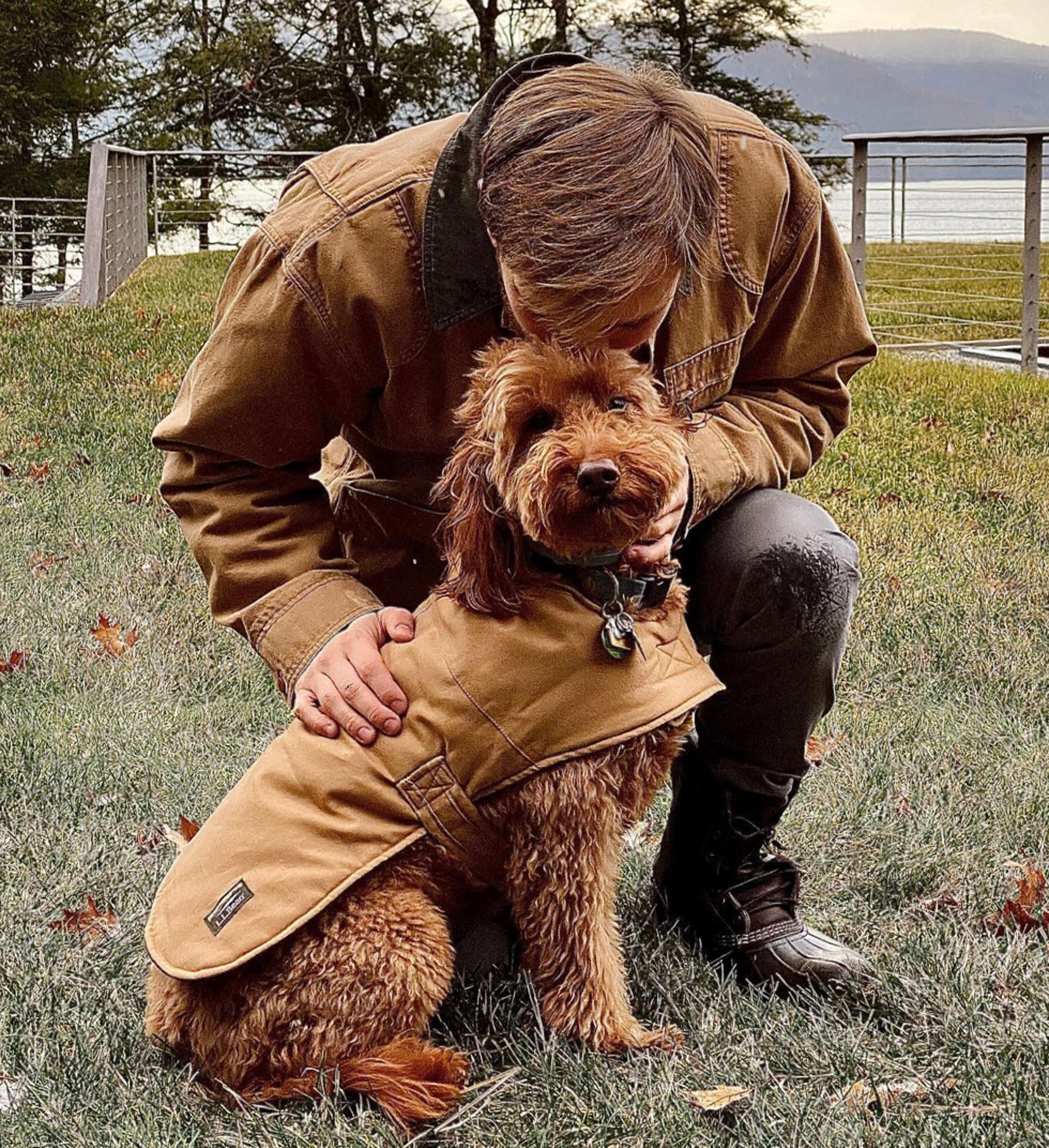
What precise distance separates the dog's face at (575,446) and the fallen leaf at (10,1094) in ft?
4.29

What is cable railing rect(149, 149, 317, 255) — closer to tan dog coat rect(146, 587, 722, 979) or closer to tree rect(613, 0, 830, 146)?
tree rect(613, 0, 830, 146)

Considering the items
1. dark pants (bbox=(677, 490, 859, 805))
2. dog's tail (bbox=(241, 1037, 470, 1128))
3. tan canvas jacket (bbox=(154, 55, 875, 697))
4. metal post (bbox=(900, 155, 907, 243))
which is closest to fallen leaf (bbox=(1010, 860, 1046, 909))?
dark pants (bbox=(677, 490, 859, 805))

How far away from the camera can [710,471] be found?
261 centimetres

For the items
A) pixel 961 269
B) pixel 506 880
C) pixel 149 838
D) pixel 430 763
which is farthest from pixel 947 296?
pixel 430 763

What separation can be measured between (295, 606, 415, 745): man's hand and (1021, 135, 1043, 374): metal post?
30.3 feet

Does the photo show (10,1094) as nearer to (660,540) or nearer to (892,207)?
(660,540)

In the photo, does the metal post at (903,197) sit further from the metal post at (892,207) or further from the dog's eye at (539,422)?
the dog's eye at (539,422)

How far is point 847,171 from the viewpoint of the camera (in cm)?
2738

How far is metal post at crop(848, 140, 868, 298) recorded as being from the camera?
39.4ft

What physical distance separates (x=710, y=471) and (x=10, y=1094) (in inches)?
65.4

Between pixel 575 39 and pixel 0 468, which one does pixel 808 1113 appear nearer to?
→ pixel 0 468

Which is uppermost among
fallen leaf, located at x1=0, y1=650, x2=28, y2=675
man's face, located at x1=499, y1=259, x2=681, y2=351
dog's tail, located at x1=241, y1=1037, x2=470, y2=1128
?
man's face, located at x1=499, y1=259, x2=681, y2=351

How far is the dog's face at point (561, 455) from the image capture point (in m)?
2.09

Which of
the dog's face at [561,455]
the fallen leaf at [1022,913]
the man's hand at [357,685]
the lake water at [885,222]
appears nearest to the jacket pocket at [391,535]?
the man's hand at [357,685]
